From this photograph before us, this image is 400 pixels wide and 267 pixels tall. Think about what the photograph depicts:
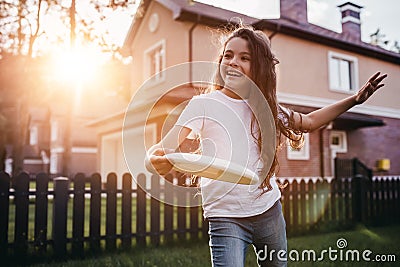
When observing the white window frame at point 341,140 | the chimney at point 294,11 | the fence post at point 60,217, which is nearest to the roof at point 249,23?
the chimney at point 294,11

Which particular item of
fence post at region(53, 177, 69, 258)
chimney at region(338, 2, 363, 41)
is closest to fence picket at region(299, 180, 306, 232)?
fence post at region(53, 177, 69, 258)

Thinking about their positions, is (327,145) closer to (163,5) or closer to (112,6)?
(163,5)

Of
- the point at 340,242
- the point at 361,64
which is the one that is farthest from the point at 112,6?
the point at 361,64

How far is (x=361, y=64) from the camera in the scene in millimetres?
17359

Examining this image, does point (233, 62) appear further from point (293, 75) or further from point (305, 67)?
point (305, 67)

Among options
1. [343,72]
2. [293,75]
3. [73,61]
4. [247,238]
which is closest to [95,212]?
[247,238]

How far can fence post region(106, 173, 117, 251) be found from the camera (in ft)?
18.9

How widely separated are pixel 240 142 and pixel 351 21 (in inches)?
728

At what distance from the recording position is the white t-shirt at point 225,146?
179cm

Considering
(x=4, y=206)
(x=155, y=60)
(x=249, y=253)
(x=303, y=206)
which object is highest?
(x=155, y=60)

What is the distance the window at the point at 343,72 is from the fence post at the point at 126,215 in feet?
40.0

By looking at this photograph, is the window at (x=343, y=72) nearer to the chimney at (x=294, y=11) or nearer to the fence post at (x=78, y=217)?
the chimney at (x=294, y=11)

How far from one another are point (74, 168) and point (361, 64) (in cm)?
2308

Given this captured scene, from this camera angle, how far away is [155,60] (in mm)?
15750
